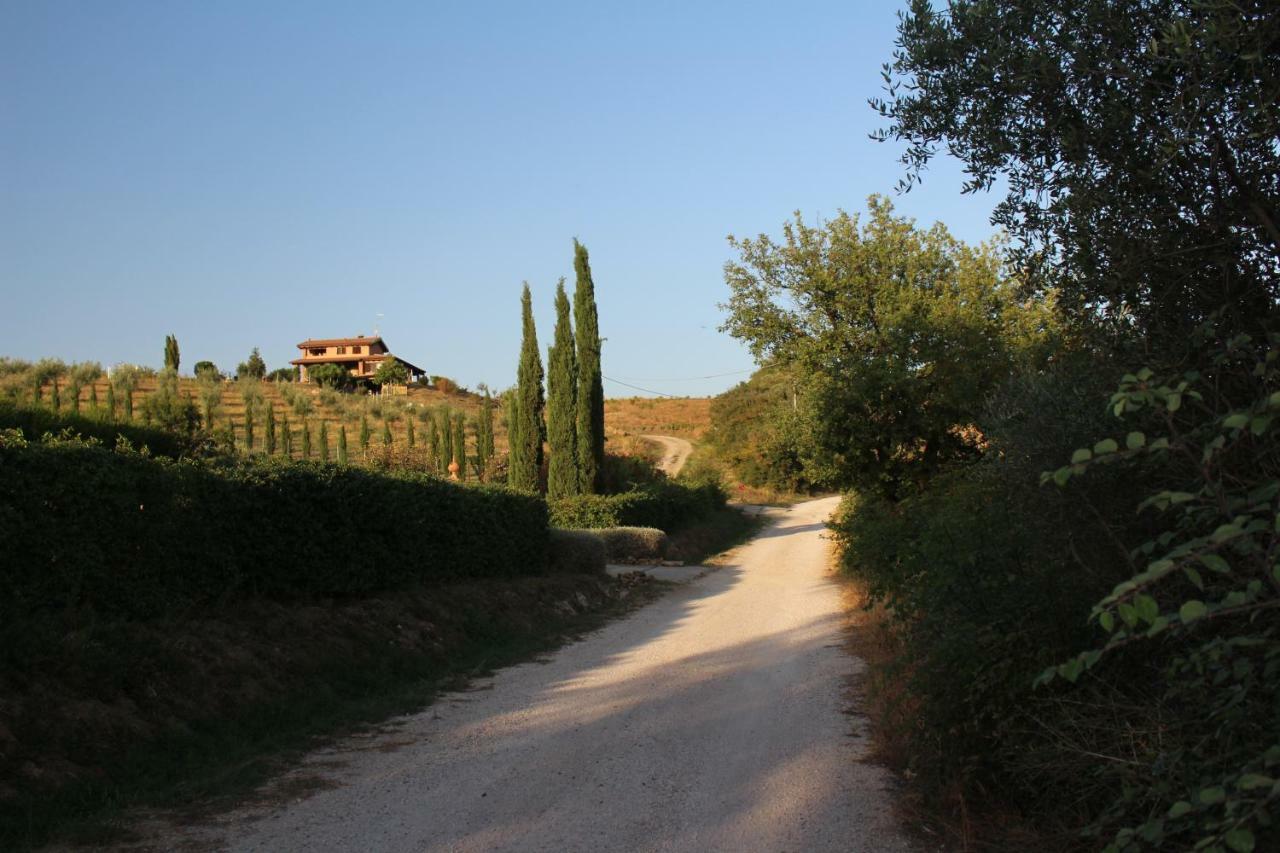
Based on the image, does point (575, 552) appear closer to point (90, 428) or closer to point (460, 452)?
point (90, 428)

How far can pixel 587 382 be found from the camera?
Answer: 36.8 meters

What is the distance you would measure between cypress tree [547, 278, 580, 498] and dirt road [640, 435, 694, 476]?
3014 cm

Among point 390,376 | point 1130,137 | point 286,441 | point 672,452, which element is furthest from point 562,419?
point 672,452

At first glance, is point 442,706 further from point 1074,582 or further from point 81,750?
point 1074,582

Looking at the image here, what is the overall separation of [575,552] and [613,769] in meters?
16.6

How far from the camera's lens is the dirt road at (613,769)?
5.96m

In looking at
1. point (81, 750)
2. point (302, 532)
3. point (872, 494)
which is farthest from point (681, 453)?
point (81, 750)

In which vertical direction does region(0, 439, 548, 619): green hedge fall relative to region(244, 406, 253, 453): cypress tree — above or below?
below

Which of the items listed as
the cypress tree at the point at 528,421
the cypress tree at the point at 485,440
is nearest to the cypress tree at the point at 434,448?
the cypress tree at the point at 485,440

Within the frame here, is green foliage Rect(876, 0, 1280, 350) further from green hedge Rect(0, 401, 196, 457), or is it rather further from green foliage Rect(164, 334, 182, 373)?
green foliage Rect(164, 334, 182, 373)

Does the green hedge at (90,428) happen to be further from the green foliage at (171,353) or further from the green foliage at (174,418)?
the green foliage at (171,353)

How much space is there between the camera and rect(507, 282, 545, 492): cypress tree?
36.8 m

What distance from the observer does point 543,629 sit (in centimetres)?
1709

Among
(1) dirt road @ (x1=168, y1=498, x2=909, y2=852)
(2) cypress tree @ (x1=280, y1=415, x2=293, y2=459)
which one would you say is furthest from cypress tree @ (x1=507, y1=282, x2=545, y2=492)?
(1) dirt road @ (x1=168, y1=498, x2=909, y2=852)
